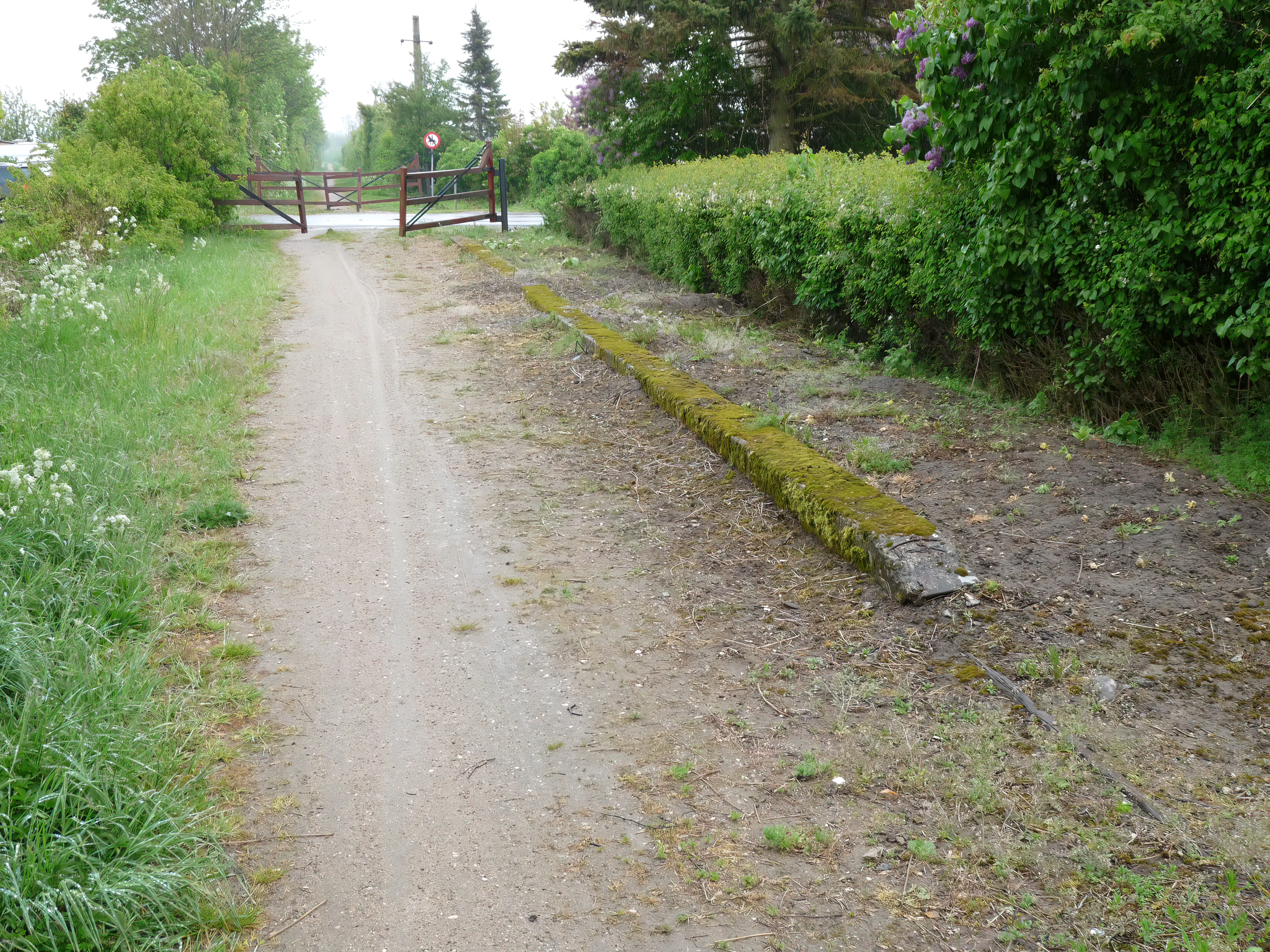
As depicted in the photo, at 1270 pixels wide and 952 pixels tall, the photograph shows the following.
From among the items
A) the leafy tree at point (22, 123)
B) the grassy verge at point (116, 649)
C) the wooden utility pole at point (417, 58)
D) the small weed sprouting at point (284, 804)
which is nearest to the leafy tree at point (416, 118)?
the wooden utility pole at point (417, 58)

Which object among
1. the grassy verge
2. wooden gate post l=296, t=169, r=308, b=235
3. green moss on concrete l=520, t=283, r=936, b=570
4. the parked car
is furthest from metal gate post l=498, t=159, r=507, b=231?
green moss on concrete l=520, t=283, r=936, b=570

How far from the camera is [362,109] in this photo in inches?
Answer: 2224

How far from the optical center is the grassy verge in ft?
7.79

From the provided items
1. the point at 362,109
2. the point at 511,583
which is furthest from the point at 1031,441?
the point at 362,109

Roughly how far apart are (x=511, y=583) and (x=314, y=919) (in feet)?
6.52

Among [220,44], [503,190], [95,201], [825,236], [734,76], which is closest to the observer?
[825,236]

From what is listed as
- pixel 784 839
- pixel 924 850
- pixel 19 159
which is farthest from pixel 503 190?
pixel 924 850

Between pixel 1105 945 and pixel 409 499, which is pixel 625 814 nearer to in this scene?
pixel 1105 945

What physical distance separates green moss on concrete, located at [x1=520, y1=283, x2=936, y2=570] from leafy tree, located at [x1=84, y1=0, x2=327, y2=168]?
124 ft

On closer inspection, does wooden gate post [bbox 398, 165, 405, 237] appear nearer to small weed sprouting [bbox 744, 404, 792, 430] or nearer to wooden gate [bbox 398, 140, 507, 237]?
wooden gate [bbox 398, 140, 507, 237]

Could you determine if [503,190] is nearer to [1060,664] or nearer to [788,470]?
[788,470]

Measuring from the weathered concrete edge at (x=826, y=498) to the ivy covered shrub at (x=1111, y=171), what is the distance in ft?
5.43

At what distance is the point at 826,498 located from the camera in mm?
4469

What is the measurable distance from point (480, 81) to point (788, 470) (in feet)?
170
